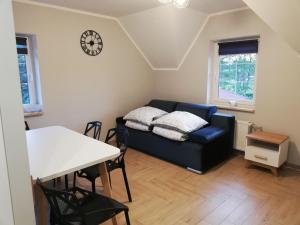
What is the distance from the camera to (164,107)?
13.7 ft

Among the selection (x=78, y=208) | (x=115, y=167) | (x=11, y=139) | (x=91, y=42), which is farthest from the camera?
(x=91, y=42)

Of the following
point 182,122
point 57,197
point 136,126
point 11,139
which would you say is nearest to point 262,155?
point 182,122

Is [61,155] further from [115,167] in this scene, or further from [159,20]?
[159,20]

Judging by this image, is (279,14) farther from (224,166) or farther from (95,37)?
(95,37)

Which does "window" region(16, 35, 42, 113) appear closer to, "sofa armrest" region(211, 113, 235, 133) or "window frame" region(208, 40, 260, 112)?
"sofa armrest" region(211, 113, 235, 133)

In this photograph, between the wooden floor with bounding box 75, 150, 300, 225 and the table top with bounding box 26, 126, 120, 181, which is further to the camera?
the wooden floor with bounding box 75, 150, 300, 225

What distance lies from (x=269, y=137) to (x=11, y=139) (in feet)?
9.83

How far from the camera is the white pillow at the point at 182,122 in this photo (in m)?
3.24

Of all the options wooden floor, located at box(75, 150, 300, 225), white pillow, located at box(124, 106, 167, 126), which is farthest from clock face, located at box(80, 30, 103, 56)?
wooden floor, located at box(75, 150, 300, 225)

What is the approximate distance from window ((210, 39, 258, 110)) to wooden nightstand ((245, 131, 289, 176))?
0.59 meters

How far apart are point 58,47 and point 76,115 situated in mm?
1067

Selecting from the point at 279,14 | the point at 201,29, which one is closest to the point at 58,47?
the point at 201,29

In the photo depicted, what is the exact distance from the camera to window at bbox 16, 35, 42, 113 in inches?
129

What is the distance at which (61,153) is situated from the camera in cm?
184
